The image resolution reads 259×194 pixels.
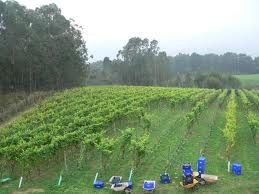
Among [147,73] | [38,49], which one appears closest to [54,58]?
[38,49]

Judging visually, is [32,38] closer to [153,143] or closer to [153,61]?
[153,143]

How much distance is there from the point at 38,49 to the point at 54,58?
515 centimetres

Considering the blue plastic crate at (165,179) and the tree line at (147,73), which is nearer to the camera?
the blue plastic crate at (165,179)

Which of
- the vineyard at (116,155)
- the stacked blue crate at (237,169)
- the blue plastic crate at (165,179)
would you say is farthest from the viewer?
the stacked blue crate at (237,169)

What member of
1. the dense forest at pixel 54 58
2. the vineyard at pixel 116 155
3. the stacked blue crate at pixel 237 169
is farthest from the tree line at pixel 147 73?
the stacked blue crate at pixel 237 169

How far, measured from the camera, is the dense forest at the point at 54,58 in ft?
147

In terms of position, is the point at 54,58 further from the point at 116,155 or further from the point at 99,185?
the point at 99,185

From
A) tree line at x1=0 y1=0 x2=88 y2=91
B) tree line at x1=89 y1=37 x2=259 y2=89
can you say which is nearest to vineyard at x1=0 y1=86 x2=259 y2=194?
tree line at x1=0 y1=0 x2=88 y2=91

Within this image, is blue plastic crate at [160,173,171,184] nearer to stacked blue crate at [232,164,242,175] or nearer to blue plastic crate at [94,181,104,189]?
blue plastic crate at [94,181,104,189]

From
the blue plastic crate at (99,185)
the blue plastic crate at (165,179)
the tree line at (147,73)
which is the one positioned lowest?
the blue plastic crate at (99,185)

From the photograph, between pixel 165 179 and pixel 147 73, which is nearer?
pixel 165 179

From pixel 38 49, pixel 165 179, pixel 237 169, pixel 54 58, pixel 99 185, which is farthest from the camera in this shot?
pixel 54 58

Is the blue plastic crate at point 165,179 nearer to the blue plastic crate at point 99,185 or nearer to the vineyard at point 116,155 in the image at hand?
the vineyard at point 116,155

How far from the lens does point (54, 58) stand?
5328 cm
